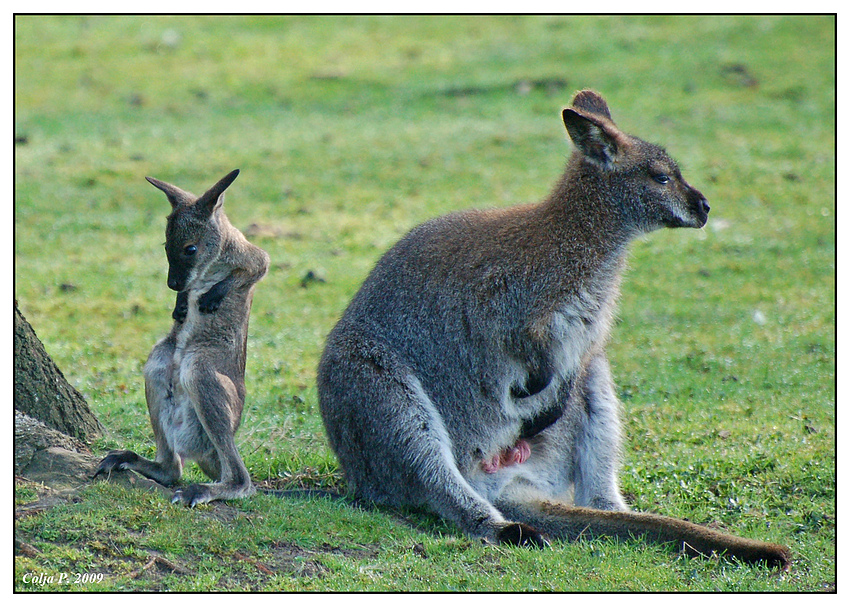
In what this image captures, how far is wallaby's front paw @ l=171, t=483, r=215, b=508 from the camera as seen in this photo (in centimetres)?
508

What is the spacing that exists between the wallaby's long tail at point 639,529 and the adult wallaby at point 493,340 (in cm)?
1

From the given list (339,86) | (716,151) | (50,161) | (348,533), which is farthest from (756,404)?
(339,86)

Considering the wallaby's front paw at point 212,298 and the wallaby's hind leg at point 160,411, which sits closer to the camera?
the wallaby's hind leg at point 160,411

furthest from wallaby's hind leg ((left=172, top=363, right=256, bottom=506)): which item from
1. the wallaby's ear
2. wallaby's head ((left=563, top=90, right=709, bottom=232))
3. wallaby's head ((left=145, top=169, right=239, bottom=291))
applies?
the wallaby's ear

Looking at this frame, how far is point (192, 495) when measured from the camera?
5.11 m

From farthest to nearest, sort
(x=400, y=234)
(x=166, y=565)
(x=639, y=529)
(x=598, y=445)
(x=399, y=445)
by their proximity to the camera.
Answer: (x=400, y=234) → (x=598, y=445) → (x=399, y=445) → (x=639, y=529) → (x=166, y=565)

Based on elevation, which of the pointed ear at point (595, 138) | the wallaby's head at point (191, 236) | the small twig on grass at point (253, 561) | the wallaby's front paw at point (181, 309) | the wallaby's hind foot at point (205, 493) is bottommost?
the small twig on grass at point (253, 561)

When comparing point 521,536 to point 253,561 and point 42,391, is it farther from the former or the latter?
point 42,391

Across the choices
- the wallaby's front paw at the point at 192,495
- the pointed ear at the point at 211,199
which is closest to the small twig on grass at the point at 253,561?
the wallaby's front paw at the point at 192,495

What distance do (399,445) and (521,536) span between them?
86 centimetres

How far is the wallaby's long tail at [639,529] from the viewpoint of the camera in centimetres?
504

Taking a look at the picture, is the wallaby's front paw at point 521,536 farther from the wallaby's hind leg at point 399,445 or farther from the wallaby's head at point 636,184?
the wallaby's head at point 636,184

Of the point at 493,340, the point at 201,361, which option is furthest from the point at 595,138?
the point at 201,361

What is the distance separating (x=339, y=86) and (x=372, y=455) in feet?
47.4
